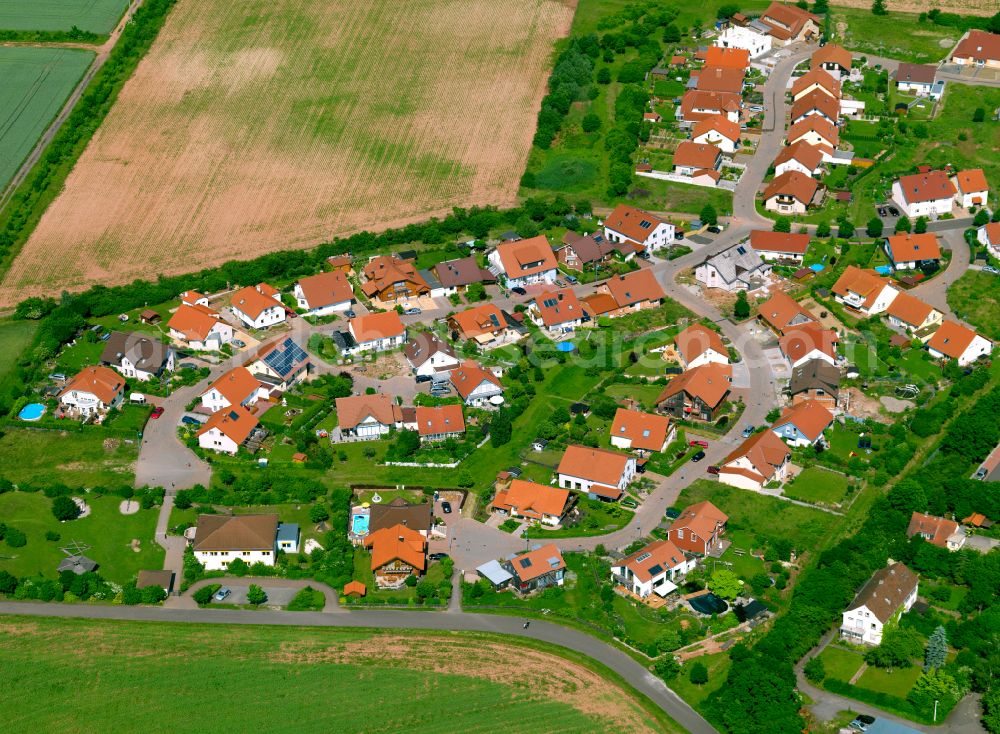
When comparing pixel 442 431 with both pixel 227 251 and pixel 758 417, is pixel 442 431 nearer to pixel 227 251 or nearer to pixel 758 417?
pixel 758 417

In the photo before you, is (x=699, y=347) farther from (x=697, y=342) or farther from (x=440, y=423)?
(x=440, y=423)

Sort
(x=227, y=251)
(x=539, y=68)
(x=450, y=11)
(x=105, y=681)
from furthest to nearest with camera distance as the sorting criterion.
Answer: (x=450, y=11) → (x=539, y=68) → (x=227, y=251) → (x=105, y=681)

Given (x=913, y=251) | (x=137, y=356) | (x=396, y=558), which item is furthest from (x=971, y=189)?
(x=137, y=356)

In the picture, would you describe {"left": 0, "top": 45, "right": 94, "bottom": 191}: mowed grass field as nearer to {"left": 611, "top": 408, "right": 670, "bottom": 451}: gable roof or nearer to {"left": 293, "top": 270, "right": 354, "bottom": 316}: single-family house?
{"left": 293, "top": 270, "right": 354, "bottom": 316}: single-family house

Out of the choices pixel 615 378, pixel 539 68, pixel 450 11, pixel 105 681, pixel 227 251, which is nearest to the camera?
pixel 105 681

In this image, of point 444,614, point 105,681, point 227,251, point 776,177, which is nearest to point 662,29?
point 776,177

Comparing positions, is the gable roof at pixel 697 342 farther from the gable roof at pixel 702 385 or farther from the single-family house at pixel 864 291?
the single-family house at pixel 864 291
